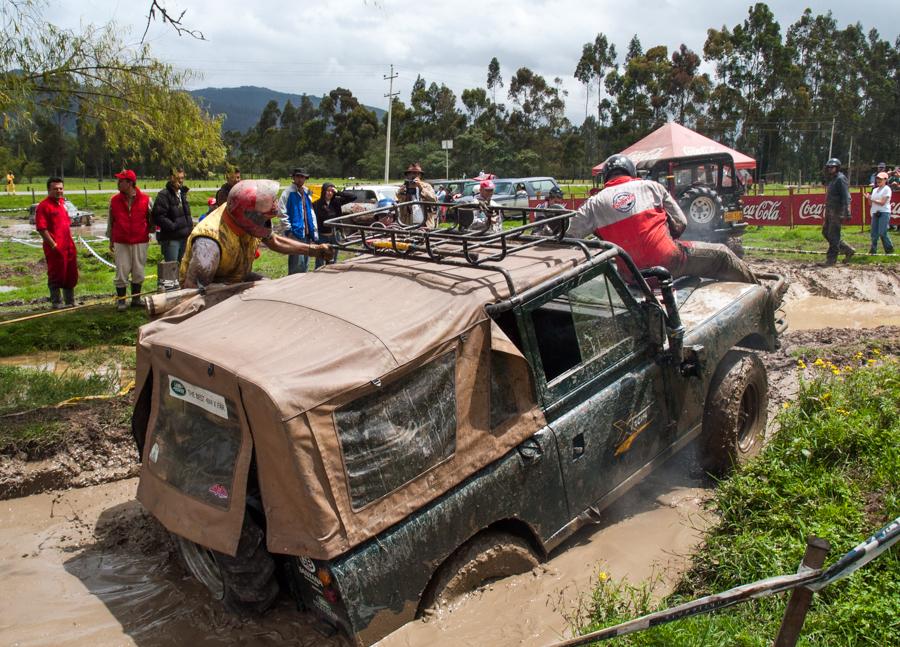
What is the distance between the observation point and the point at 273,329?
318cm

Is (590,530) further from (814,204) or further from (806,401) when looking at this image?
(814,204)

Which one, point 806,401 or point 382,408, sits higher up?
point 382,408

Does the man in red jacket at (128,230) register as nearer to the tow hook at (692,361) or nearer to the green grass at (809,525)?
the tow hook at (692,361)

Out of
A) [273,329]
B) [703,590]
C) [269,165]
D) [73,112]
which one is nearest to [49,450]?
[273,329]

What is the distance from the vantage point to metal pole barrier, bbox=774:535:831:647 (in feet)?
7.11

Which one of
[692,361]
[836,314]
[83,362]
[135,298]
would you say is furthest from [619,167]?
[135,298]

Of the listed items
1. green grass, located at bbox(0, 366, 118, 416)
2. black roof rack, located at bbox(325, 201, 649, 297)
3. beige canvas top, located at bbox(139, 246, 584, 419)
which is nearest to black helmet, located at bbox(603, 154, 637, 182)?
black roof rack, located at bbox(325, 201, 649, 297)

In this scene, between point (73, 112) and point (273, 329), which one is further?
point (73, 112)

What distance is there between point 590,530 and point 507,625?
1096 mm

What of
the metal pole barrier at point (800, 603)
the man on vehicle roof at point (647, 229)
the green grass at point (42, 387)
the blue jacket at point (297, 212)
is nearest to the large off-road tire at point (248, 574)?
the metal pole barrier at point (800, 603)

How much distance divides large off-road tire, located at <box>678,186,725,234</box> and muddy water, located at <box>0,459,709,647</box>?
10.5 m

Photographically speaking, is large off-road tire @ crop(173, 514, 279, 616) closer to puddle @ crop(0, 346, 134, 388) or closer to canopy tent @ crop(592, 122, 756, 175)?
puddle @ crop(0, 346, 134, 388)

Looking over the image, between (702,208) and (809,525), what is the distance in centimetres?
1199

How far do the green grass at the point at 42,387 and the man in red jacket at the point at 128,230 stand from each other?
3.20m
